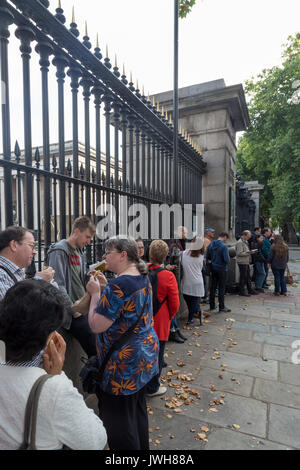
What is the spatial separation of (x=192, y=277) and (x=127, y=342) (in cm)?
392

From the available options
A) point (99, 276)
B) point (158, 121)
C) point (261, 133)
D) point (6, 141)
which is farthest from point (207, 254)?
point (261, 133)

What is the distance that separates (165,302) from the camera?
11.7 ft

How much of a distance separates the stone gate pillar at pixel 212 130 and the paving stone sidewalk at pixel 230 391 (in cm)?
396

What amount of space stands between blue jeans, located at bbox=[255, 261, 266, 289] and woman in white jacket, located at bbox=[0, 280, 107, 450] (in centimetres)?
907

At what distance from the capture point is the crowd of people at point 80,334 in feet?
3.55

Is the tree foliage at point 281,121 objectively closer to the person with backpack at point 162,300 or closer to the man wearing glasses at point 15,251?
the person with backpack at point 162,300

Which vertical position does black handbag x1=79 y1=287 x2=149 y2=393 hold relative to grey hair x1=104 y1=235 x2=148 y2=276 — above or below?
below

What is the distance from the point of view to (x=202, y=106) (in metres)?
8.50

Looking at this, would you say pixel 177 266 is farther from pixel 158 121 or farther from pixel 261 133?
pixel 261 133

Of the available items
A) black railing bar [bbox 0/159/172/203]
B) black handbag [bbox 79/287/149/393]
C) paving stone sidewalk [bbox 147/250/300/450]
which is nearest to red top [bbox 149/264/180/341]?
paving stone sidewalk [bbox 147/250/300/450]

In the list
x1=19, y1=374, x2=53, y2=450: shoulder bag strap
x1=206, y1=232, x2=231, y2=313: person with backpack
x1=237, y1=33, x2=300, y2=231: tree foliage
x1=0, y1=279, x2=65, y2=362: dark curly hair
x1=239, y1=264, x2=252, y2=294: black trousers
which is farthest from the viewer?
x1=237, y1=33, x2=300, y2=231: tree foliage

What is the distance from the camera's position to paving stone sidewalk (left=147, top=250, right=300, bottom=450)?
2.66 metres

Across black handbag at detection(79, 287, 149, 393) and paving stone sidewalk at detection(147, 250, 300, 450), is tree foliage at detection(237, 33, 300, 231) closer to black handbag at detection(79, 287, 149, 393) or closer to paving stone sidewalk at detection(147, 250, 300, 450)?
paving stone sidewalk at detection(147, 250, 300, 450)

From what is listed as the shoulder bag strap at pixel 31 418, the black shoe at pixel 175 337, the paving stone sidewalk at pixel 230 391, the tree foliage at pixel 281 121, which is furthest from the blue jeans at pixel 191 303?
the tree foliage at pixel 281 121
